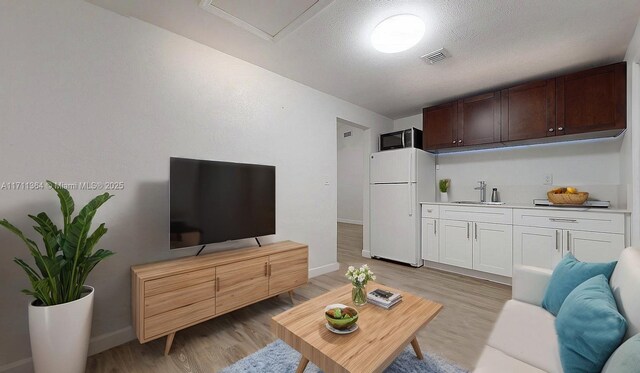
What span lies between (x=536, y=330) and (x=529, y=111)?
274 cm

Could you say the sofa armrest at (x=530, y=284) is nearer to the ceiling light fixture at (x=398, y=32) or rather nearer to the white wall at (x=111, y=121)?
the ceiling light fixture at (x=398, y=32)

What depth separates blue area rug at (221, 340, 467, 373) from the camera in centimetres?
165

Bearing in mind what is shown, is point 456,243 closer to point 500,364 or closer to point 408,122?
point 408,122

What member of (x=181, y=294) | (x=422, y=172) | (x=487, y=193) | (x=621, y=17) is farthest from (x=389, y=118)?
(x=181, y=294)

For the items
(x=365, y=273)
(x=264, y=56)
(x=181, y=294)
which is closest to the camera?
(x=365, y=273)

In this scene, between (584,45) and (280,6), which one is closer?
(280,6)

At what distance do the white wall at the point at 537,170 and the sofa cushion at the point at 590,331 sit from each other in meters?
2.37

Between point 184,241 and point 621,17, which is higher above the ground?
point 621,17

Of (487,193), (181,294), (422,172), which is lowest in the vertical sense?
(181,294)

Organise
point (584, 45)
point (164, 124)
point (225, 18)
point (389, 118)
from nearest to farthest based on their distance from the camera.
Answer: point (225, 18)
point (164, 124)
point (584, 45)
point (389, 118)

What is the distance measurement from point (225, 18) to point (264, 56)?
0.63 meters

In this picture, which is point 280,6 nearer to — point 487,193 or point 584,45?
point 584,45

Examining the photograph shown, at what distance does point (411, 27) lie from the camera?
2.04 metres

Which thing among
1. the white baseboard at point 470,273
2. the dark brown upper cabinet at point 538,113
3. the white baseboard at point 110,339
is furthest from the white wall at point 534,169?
the white baseboard at point 110,339
